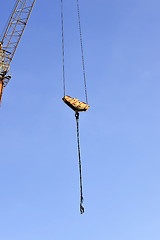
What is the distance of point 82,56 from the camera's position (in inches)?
1120

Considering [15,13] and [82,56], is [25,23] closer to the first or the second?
[15,13]

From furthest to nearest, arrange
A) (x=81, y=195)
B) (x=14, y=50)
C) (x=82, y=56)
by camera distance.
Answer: (x=14, y=50) → (x=82, y=56) → (x=81, y=195)

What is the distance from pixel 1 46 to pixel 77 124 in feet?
117

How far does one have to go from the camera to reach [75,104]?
19016 millimetres

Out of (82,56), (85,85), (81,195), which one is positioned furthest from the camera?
(82,56)

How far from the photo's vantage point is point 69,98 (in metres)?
18.9

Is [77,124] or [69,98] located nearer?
[69,98]

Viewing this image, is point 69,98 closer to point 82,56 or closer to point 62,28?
point 82,56

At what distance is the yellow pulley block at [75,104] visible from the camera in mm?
18766

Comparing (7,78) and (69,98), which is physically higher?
(7,78)

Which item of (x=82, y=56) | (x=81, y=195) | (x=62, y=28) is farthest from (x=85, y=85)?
(x=81, y=195)

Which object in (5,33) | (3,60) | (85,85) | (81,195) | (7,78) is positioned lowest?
(81,195)

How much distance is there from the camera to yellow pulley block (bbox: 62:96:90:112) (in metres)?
18.8

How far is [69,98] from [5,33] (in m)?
35.1
